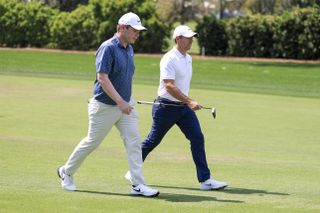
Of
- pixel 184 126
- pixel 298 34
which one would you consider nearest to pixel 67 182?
pixel 184 126

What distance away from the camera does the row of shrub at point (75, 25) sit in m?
39.8

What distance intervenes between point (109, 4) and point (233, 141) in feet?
85.9

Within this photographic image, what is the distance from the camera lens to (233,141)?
14555 mm

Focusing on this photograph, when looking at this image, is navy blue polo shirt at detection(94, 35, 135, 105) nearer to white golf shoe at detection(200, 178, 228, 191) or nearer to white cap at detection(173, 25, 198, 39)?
white cap at detection(173, 25, 198, 39)

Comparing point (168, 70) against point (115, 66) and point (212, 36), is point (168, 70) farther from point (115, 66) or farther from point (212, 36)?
point (212, 36)

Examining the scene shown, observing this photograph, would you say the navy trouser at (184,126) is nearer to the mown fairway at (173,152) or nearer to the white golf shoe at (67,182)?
the mown fairway at (173,152)

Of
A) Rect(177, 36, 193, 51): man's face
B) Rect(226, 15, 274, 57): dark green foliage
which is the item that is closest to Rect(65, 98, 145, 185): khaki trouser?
Rect(177, 36, 193, 51): man's face

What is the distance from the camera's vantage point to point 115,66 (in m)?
9.02

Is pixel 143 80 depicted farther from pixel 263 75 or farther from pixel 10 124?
pixel 10 124

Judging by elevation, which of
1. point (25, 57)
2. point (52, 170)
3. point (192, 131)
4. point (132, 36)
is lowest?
point (25, 57)

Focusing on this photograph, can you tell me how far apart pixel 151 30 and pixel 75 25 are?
3.84m

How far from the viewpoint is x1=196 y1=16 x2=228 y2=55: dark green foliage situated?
39.7 meters

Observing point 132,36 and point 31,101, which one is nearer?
point 132,36

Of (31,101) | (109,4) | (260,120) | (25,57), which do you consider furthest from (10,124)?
(109,4)
